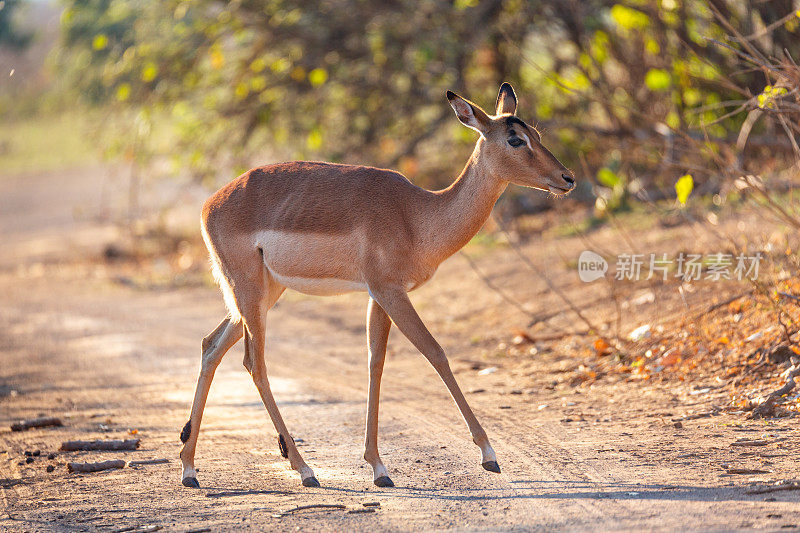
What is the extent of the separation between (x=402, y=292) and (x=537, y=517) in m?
1.61

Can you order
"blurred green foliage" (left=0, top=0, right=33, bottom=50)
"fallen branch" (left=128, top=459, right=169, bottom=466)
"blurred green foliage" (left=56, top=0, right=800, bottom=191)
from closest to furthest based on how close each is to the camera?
"fallen branch" (left=128, top=459, right=169, bottom=466) → "blurred green foliage" (left=0, top=0, right=33, bottom=50) → "blurred green foliage" (left=56, top=0, right=800, bottom=191)

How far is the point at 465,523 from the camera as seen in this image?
4.82 m

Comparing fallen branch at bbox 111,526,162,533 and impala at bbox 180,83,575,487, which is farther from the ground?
impala at bbox 180,83,575,487

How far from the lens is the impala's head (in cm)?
580

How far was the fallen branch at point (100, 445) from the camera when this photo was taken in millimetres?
6773

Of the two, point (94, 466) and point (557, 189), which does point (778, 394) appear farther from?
point (94, 466)

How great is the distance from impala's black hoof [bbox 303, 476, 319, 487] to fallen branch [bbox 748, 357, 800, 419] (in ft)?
9.38

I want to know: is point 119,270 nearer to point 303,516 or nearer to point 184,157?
point 184,157

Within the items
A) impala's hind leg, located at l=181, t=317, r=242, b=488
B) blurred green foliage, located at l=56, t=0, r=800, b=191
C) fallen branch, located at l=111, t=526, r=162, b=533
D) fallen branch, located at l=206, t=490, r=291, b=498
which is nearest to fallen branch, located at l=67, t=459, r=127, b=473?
impala's hind leg, located at l=181, t=317, r=242, b=488

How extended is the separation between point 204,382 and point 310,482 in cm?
102

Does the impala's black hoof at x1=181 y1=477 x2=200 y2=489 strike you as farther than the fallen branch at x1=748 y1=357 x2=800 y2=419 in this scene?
No

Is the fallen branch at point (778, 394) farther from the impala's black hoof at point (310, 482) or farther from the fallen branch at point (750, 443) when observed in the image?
the impala's black hoof at point (310, 482)

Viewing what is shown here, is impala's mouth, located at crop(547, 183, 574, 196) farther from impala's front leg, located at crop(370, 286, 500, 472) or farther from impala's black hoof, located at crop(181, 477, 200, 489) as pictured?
impala's black hoof, located at crop(181, 477, 200, 489)

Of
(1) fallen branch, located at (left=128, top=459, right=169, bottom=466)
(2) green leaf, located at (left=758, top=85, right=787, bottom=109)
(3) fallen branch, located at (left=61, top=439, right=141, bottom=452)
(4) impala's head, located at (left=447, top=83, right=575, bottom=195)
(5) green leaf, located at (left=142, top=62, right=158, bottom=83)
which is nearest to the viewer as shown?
(4) impala's head, located at (left=447, top=83, right=575, bottom=195)
